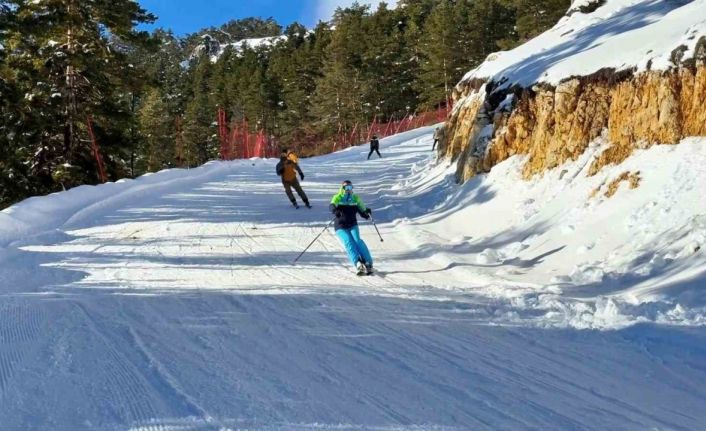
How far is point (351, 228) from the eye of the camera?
9.38 m

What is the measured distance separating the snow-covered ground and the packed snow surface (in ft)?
6.12

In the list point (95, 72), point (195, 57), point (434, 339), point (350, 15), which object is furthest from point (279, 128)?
point (195, 57)

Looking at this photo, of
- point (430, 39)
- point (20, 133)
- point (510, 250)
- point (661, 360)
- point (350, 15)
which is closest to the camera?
point (661, 360)

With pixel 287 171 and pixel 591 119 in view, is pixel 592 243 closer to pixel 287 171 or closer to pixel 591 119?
pixel 591 119

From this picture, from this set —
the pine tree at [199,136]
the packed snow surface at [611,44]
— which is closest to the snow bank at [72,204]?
the packed snow surface at [611,44]

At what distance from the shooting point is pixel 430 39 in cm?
5359

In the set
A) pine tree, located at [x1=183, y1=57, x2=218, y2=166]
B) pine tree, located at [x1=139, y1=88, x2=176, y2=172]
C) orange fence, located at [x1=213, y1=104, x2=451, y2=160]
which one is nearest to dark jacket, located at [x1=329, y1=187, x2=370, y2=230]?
orange fence, located at [x1=213, y1=104, x2=451, y2=160]

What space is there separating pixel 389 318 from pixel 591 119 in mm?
7404

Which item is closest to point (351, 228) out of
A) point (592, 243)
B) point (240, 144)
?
point (592, 243)

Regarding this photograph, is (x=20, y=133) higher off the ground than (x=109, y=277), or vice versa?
(x=20, y=133)

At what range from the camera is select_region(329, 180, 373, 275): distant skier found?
29.3ft

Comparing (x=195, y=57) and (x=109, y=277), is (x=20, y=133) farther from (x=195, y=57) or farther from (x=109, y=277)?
(x=195, y=57)

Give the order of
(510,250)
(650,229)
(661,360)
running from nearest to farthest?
(661,360) < (650,229) < (510,250)

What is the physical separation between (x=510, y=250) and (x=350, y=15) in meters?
62.6
